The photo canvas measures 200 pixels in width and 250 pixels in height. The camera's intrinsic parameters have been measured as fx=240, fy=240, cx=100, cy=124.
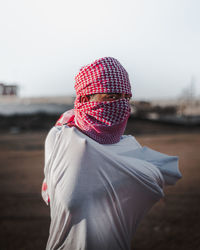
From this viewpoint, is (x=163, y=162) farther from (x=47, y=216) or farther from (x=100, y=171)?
(x=47, y=216)

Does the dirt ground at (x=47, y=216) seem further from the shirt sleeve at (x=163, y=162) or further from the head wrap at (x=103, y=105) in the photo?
the head wrap at (x=103, y=105)

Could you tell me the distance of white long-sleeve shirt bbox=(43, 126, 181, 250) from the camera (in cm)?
132

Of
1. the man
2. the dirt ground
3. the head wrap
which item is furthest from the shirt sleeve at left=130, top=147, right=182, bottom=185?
the dirt ground

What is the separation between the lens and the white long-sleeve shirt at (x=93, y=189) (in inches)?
52.0

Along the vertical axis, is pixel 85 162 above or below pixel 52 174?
above

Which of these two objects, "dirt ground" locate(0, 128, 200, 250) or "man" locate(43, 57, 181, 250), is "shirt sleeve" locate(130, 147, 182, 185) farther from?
"dirt ground" locate(0, 128, 200, 250)

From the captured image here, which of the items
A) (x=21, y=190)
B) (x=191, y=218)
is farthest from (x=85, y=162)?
(x=21, y=190)

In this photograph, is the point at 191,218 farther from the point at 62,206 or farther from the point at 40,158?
the point at 40,158

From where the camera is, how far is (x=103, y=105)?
1587 millimetres

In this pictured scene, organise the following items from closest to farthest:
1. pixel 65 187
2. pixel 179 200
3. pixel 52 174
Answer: pixel 65 187
pixel 52 174
pixel 179 200

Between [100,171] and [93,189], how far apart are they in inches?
4.2

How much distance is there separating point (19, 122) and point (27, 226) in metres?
24.4

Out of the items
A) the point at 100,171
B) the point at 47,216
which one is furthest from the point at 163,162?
the point at 47,216

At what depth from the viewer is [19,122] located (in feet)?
90.7
